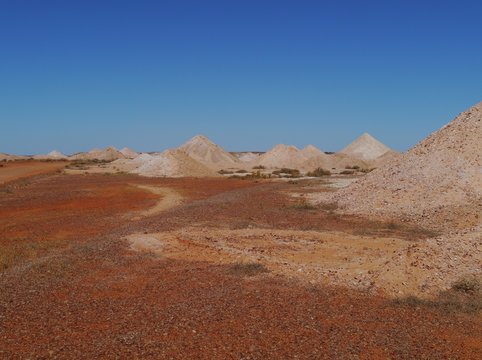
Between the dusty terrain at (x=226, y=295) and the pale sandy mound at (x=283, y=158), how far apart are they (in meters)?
50.9

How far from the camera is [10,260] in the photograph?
11.9 m

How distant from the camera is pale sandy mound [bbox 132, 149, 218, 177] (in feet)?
166

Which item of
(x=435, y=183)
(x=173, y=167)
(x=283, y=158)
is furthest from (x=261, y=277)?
(x=283, y=158)

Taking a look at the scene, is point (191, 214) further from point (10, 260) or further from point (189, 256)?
point (10, 260)

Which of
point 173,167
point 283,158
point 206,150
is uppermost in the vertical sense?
point 206,150

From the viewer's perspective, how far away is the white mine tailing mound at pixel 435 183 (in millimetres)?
18109

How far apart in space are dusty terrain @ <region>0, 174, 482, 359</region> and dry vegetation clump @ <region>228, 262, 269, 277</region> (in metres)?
0.03

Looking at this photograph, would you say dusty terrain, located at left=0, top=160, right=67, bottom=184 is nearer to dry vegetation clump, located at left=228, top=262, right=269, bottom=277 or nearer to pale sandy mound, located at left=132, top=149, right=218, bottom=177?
pale sandy mound, located at left=132, top=149, right=218, bottom=177

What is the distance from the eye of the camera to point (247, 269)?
10906mm

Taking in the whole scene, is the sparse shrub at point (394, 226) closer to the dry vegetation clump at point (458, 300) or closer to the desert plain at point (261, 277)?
the desert plain at point (261, 277)

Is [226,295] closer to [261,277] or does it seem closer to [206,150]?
[261,277]

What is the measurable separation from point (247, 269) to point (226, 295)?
1794 mm

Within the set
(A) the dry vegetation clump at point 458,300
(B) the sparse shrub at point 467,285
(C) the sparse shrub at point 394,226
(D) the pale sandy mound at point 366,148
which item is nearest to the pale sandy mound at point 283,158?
(D) the pale sandy mound at point 366,148

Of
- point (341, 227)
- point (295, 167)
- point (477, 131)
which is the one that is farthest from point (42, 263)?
point (295, 167)
